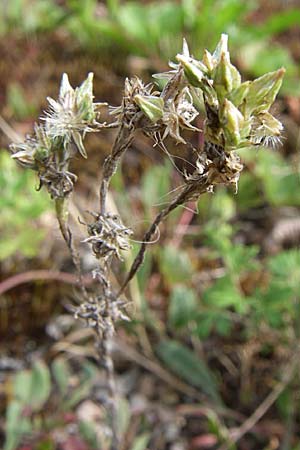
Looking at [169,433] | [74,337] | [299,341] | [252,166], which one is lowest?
[169,433]

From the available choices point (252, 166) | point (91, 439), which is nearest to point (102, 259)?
point (91, 439)

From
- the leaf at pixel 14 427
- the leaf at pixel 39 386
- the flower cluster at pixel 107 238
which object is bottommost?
the leaf at pixel 14 427

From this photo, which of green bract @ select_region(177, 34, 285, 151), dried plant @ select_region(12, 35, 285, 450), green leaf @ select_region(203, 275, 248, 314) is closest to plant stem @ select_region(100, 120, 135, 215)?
dried plant @ select_region(12, 35, 285, 450)

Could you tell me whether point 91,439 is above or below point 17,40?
below

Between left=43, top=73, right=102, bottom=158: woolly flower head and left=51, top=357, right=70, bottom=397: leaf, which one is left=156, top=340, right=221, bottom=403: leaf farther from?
left=43, top=73, right=102, bottom=158: woolly flower head

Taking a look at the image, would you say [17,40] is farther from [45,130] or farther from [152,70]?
[45,130]

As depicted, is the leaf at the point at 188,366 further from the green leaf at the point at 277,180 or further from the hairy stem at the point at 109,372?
the green leaf at the point at 277,180

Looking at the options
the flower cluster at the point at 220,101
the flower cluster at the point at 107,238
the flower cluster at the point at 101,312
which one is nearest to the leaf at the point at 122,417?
the flower cluster at the point at 101,312

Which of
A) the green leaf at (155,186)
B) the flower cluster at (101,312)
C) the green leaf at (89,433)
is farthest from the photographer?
the green leaf at (155,186)
